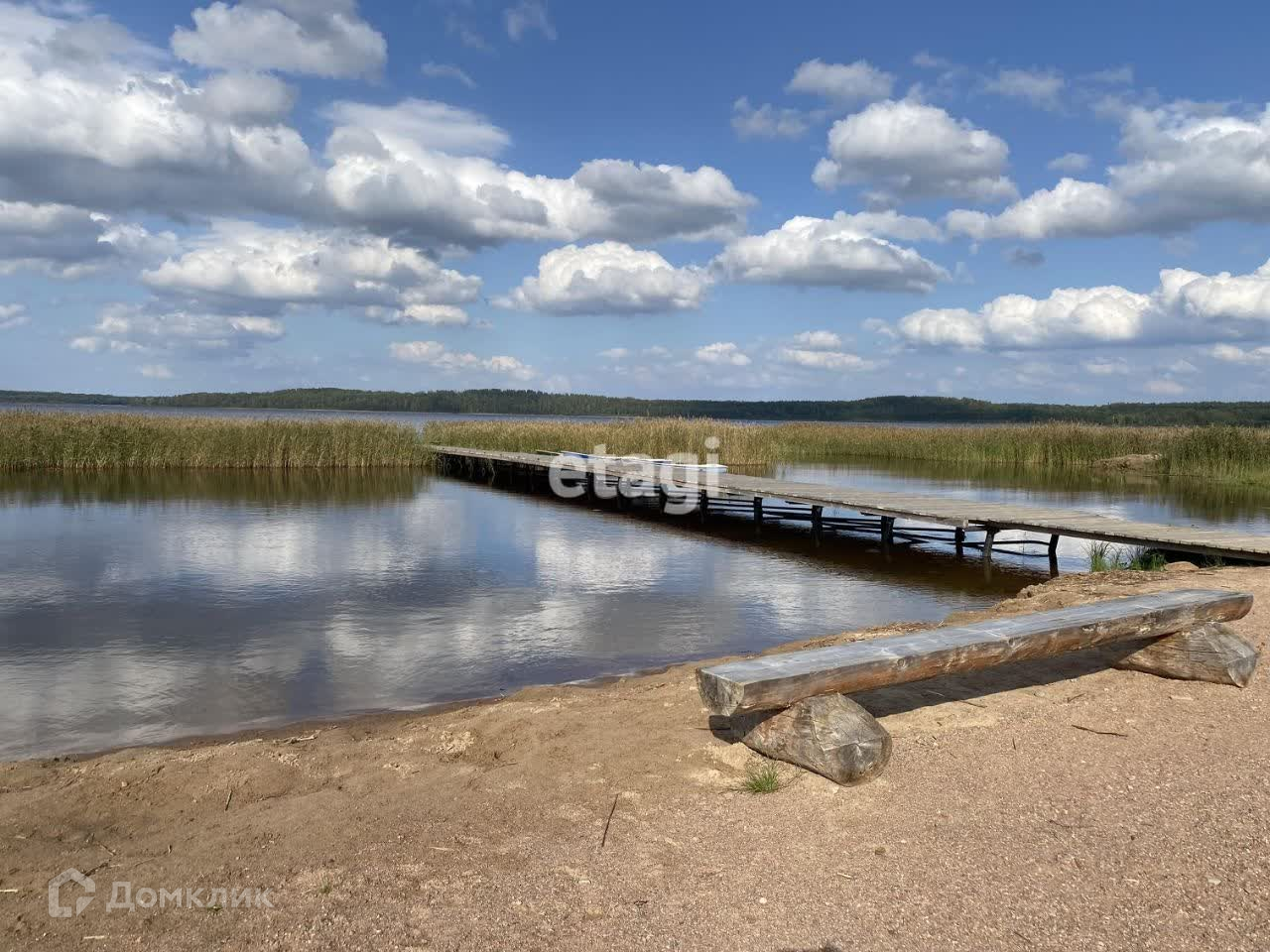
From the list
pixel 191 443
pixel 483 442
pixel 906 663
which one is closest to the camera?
pixel 906 663

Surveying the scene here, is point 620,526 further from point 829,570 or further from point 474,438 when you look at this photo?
point 474,438

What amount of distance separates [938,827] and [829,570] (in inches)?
368

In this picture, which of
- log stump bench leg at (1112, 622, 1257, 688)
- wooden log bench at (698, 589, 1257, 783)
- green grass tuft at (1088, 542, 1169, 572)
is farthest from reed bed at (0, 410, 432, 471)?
log stump bench leg at (1112, 622, 1257, 688)

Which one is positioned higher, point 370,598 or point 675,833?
point 675,833

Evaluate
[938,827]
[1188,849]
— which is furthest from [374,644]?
[1188,849]

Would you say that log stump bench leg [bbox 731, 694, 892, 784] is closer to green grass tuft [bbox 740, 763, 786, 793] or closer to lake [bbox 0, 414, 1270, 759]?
green grass tuft [bbox 740, 763, 786, 793]

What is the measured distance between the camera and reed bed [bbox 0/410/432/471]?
25.7 m

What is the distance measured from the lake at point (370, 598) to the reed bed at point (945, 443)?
784 cm

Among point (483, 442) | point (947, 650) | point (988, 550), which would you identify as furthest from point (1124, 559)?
point (483, 442)

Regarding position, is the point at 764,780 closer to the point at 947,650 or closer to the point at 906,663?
the point at 906,663

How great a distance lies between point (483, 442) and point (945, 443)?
1808cm

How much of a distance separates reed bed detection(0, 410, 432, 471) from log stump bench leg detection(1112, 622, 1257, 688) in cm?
2626

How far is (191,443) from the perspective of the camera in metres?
27.0

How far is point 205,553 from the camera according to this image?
13102 mm
